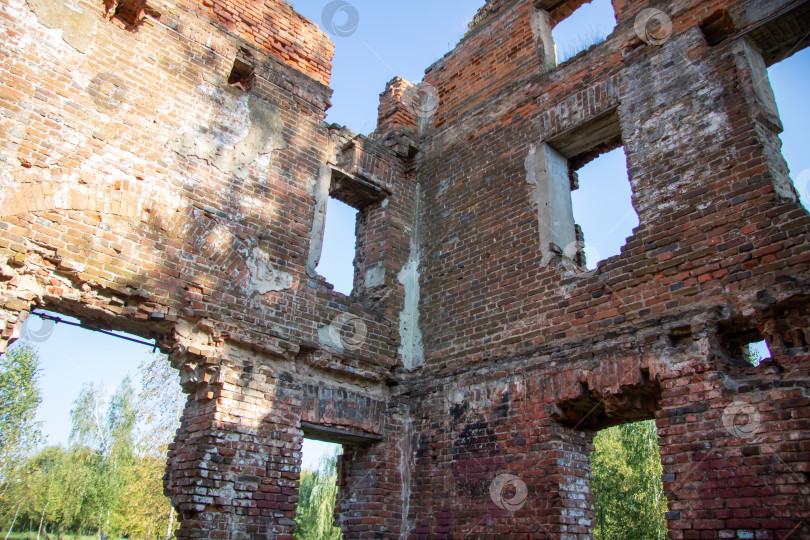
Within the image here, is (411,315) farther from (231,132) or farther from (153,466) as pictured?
(153,466)

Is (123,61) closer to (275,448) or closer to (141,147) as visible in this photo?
(141,147)

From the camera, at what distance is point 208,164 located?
589 centimetres

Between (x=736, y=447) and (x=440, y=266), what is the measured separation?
13.1 ft

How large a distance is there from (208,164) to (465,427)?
162 inches

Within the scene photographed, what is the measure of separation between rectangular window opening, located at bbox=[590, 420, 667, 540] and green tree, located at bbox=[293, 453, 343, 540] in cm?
871

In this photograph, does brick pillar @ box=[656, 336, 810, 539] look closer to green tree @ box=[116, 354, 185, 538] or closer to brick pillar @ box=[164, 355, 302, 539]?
brick pillar @ box=[164, 355, 302, 539]

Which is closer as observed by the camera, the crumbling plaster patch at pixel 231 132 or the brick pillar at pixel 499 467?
the brick pillar at pixel 499 467

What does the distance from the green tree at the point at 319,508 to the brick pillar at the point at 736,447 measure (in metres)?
15.9

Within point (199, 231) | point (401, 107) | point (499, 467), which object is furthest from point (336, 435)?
point (401, 107)

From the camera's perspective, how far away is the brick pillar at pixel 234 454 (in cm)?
479

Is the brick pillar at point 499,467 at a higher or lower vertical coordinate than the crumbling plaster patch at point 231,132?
lower

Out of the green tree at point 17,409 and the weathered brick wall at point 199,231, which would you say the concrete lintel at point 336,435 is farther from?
the green tree at point 17,409

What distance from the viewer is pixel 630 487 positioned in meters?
14.6

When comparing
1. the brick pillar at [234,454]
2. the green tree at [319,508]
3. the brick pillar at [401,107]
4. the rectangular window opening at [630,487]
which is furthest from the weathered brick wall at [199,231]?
the green tree at [319,508]
